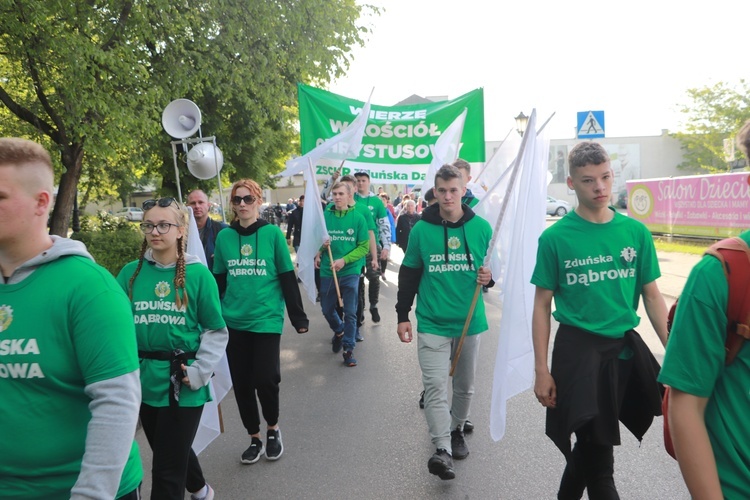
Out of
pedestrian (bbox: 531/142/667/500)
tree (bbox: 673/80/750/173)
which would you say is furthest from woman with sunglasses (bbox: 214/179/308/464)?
tree (bbox: 673/80/750/173)

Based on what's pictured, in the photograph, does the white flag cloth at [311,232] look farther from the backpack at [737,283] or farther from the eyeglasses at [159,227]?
the backpack at [737,283]

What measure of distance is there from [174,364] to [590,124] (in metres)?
8.90

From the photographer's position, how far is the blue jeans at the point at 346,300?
6801 mm

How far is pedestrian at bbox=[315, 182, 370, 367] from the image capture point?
6750 millimetres

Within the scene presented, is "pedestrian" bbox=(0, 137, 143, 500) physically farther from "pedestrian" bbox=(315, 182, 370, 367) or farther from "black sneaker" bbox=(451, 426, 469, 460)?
"pedestrian" bbox=(315, 182, 370, 367)

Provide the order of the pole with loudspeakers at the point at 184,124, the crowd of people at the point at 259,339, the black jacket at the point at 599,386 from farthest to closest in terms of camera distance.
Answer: the pole with loudspeakers at the point at 184,124, the black jacket at the point at 599,386, the crowd of people at the point at 259,339

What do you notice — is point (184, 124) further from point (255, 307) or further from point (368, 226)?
point (255, 307)

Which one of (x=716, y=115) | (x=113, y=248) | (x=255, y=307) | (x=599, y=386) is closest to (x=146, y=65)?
(x=113, y=248)

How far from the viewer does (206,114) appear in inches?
670

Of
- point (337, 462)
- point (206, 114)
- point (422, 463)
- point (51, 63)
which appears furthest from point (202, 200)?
point (206, 114)

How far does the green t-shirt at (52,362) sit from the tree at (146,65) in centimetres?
947

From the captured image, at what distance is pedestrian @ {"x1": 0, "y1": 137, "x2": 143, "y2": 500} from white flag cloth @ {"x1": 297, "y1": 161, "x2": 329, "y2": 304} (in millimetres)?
5150

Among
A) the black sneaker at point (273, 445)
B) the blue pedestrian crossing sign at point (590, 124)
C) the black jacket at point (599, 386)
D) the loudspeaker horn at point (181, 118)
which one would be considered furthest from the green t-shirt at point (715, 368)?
the loudspeaker horn at point (181, 118)

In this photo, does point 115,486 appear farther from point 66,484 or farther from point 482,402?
point 482,402
